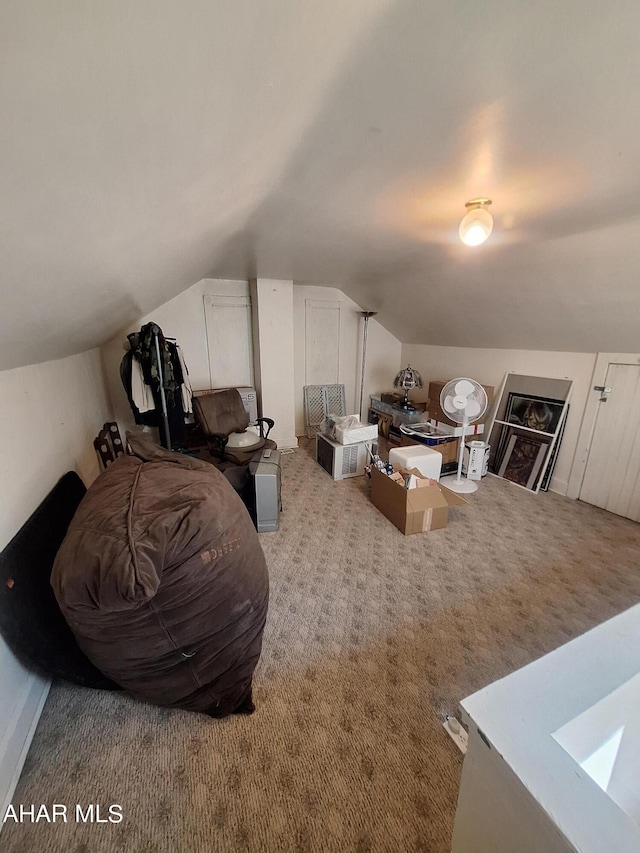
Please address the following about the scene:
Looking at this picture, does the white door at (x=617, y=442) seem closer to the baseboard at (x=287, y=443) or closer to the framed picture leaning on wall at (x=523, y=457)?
the framed picture leaning on wall at (x=523, y=457)

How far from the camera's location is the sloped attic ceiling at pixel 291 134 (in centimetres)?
52

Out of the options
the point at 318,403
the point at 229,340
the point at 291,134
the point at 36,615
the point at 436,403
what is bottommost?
the point at 36,615

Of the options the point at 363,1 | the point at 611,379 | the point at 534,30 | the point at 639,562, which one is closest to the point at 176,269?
the point at 363,1

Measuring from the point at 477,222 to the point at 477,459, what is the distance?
2338mm

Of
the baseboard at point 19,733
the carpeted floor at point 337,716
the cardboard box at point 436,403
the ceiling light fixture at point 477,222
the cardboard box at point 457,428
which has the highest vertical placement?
the ceiling light fixture at point 477,222

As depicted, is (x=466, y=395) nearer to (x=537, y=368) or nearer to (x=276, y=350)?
(x=537, y=368)

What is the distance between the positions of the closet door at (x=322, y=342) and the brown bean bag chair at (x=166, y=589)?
330 centimetres

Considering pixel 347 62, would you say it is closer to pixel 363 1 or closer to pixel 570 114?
pixel 363 1

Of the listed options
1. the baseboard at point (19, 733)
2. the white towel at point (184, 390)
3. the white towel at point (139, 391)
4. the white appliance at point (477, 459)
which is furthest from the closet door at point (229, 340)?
the baseboard at point (19, 733)

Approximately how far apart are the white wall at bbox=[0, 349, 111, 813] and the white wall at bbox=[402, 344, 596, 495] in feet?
12.6

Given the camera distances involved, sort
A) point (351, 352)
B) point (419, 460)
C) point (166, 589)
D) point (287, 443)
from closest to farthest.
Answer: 1. point (166, 589)
2. point (419, 460)
3. point (287, 443)
4. point (351, 352)

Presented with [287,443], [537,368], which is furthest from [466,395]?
[287,443]

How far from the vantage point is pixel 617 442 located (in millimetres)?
2639

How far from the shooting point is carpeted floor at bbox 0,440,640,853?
99cm
